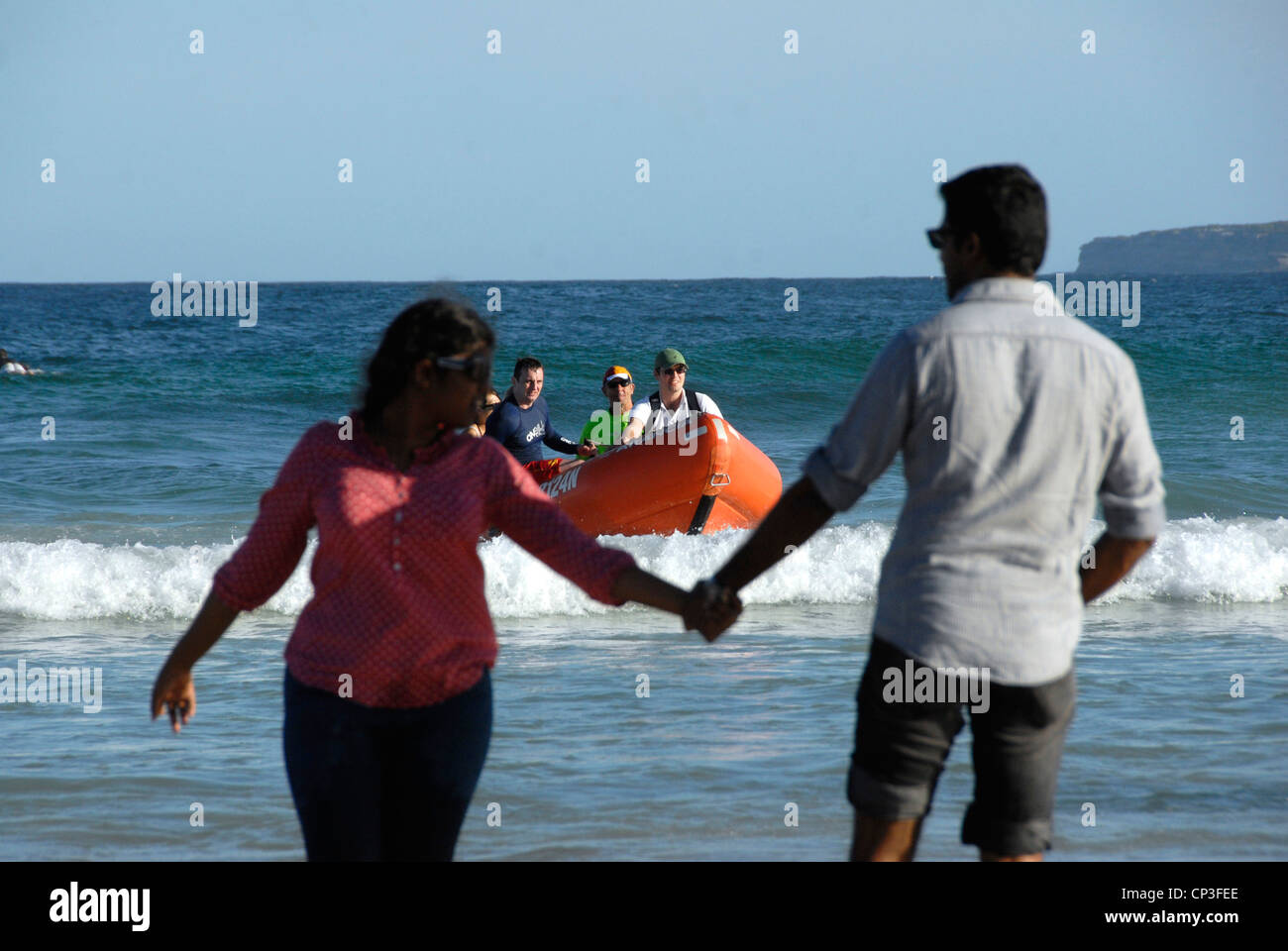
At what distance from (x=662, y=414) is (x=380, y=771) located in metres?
6.40

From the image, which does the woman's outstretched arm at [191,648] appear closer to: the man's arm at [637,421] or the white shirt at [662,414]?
the white shirt at [662,414]

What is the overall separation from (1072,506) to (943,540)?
0.22 meters

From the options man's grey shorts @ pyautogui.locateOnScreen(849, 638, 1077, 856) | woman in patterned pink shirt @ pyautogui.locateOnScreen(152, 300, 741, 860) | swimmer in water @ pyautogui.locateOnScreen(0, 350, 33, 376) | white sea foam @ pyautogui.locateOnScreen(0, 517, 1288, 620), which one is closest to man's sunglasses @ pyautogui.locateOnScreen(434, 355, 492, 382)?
woman in patterned pink shirt @ pyautogui.locateOnScreen(152, 300, 741, 860)

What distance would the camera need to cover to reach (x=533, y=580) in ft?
25.7

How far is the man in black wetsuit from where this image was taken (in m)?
8.39

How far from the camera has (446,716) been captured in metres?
2.18

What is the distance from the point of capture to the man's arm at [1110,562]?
224 cm

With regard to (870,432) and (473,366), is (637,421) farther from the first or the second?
(870,432)

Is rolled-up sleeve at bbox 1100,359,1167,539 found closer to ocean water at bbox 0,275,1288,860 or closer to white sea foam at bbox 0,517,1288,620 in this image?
ocean water at bbox 0,275,1288,860

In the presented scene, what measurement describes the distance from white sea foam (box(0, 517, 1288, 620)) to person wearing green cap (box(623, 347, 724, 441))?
3.15 feet

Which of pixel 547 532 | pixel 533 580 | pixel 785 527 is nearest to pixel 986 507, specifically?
pixel 785 527

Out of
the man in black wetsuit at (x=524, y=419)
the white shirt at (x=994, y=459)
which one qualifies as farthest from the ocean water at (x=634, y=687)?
the white shirt at (x=994, y=459)
